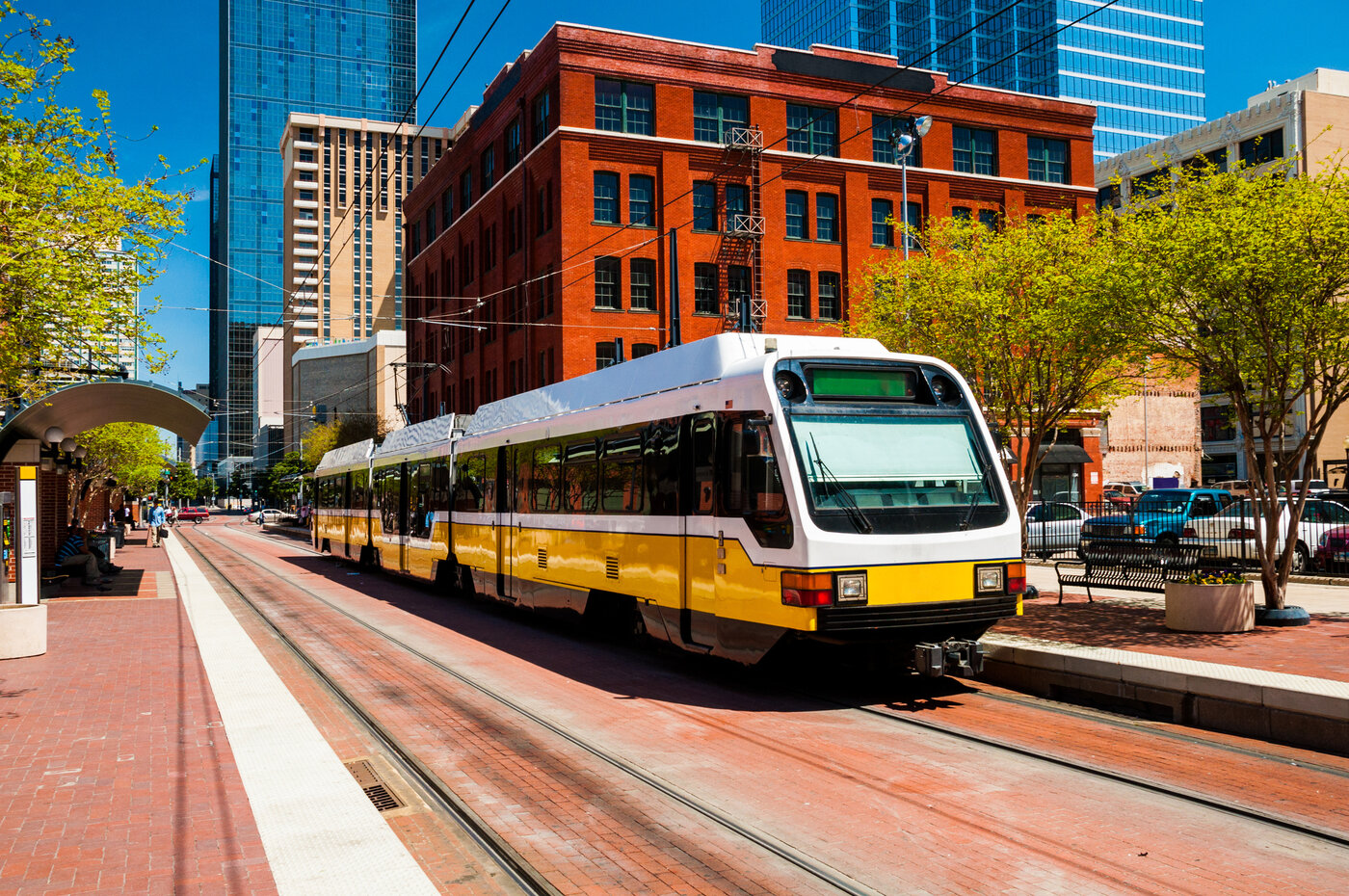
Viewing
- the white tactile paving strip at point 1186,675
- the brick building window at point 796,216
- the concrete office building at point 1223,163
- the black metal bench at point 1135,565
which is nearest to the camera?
the white tactile paving strip at point 1186,675

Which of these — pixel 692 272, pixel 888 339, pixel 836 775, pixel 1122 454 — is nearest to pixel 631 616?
pixel 836 775

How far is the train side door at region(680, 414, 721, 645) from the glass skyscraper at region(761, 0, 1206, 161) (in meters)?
113

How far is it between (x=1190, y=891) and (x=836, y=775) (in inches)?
98.7

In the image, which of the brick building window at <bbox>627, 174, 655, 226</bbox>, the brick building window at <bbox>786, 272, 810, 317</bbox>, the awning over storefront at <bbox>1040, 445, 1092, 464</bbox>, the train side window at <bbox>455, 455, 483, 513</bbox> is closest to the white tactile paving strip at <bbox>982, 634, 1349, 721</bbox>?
the train side window at <bbox>455, 455, 483, 513</bbox>

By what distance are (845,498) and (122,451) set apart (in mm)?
46419

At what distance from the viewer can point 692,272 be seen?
42344mm

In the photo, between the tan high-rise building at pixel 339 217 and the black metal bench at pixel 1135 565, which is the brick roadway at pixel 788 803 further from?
the tan high-rise building at pixel 339 217

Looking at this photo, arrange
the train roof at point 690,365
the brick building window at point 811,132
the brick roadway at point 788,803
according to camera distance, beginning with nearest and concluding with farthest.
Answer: the brick roadway at point 788,803 → the train roof at point 690,365 → the brick building window at point 811,132

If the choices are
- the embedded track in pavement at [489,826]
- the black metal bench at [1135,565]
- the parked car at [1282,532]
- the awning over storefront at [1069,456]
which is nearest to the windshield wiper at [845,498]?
the embedded track in pavement at [489,826]

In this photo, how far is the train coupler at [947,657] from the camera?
922 centimetres

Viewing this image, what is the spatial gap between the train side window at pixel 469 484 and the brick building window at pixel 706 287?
982 inches

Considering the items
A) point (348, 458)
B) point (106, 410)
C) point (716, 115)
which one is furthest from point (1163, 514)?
point (716, 115)

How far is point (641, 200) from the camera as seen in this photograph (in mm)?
42594

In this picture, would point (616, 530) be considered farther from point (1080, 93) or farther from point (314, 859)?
point (1080, 93)
